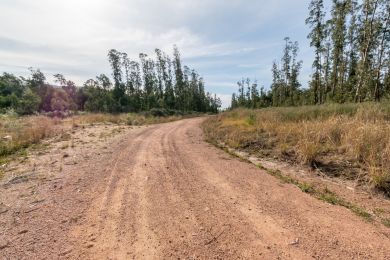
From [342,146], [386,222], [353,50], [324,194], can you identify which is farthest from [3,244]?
[353,50]

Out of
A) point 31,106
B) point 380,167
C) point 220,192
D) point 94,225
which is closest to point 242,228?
point 220,192

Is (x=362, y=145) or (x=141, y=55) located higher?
(x=141, y=55)

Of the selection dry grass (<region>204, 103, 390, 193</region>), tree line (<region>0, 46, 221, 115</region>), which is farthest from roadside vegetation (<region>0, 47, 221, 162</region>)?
dry grass (<region>204, 103, 390, 193</region>)

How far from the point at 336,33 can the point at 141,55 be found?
43.9 meters

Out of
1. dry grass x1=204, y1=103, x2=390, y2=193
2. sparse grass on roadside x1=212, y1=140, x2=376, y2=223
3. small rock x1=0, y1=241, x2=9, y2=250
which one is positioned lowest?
sparse grass on roadside x1=212, y1=140, x2=376, y2=223

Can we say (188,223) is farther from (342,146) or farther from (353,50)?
(353,50)

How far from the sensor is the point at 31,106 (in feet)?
149

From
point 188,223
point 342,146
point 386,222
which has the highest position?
point 342,146

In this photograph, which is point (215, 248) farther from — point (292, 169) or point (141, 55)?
point (141, 55)

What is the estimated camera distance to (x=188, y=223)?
11.9ft

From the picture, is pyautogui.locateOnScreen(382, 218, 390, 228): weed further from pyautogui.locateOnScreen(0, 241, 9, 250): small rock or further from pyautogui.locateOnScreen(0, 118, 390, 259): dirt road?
pyautogui.locateOnScreen(0, 241, 9, 250): small rock

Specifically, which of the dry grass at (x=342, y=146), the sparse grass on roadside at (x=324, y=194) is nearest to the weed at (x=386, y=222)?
the sparse grass on roadside at (x=324, y=194)

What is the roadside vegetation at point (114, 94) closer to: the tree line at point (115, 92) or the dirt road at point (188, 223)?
the tree line at point (115, 92)

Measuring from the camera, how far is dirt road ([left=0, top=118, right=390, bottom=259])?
2977 millimetres
